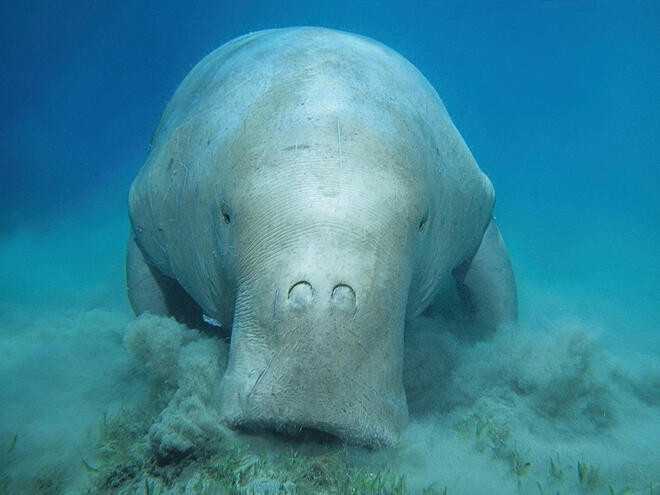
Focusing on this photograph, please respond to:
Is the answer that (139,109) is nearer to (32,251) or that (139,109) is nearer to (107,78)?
(107,78)

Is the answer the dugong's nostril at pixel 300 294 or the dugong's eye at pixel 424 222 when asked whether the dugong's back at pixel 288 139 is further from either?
the dugong's nostril at pixel 300 294

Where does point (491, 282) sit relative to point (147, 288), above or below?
above

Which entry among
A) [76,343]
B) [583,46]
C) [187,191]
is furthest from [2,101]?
[583,46]

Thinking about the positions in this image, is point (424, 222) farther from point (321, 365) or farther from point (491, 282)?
point (491, 282)

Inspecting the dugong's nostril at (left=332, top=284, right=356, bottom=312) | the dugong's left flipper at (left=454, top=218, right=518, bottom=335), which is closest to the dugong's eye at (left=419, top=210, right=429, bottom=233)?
the dugong's nostril at (left=332, top=284, right=356, bottom=312)

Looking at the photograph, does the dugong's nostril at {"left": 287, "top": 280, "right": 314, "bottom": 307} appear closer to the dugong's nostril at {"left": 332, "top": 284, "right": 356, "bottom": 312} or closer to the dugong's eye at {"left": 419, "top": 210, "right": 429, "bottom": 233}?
the dugong's nostril at {"left": 332, "top": 284, "right": 356, "bottom": 312}

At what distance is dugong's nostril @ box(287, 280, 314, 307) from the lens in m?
2.11

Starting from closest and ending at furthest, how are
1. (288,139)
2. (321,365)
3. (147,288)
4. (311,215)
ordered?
(321,365), (311,215), (288,139), (147,288)

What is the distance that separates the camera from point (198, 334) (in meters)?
4.03

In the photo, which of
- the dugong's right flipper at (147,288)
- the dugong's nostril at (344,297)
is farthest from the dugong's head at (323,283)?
the dugong's right flipper at (147,288)

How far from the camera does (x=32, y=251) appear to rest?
1770cm

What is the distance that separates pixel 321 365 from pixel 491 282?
3.58 meters

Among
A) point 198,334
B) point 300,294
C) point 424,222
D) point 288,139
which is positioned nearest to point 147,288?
point 198,334

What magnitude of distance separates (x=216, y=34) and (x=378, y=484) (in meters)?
40.4
